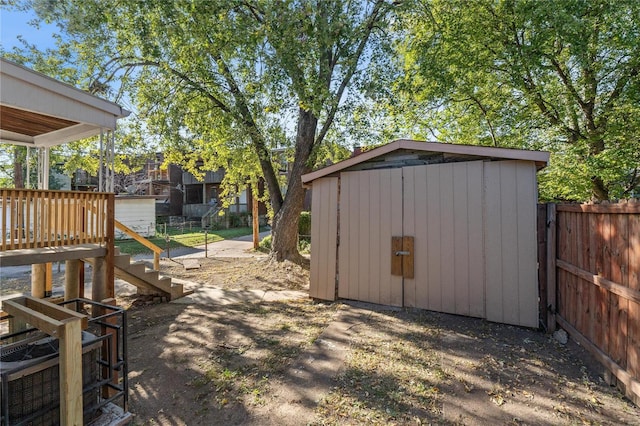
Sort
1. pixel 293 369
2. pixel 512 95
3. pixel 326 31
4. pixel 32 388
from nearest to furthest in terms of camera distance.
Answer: pixel 32 388 → pixel 293 369 → pixel 326 31 → pixel 512 95

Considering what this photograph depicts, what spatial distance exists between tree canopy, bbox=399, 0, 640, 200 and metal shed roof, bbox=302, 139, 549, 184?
11.8ft

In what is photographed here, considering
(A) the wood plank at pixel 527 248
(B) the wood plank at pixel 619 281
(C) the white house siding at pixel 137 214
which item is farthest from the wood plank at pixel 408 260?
(C) the white house siding at pixel 137 214

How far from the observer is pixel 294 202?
28.9 ft

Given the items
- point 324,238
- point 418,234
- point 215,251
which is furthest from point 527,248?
point 215,251

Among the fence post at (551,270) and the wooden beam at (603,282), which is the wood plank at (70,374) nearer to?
the wooden beam at (603,282)

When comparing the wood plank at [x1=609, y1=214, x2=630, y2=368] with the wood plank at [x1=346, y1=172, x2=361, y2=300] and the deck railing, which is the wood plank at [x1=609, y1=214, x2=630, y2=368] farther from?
the deck railing

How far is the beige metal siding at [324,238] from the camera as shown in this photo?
5.91m

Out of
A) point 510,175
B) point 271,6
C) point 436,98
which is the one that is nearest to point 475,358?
point 510,175

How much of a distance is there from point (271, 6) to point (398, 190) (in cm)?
452

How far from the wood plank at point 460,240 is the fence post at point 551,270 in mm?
999

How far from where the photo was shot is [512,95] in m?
9.41

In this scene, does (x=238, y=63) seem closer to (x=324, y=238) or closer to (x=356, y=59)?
(x=356, y=59)

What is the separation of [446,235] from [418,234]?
43cm

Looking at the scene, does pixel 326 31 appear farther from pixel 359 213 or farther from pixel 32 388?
pixel 32 388
